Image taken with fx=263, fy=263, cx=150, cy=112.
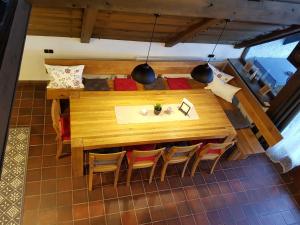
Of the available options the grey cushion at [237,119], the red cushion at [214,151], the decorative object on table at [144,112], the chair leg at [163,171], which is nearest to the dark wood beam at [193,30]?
the decorative object on table at [144,112]

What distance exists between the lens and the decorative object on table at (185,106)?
366 cm

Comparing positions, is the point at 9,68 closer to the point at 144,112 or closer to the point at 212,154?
the point at 144,112

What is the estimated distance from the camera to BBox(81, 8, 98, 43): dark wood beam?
2989mm

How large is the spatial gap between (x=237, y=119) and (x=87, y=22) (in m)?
2.76

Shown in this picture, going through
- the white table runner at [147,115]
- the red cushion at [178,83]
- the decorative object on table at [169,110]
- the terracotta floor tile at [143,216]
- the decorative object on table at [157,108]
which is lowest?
the terracotta floor tile at [143,216]

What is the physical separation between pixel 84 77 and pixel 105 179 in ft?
5.80

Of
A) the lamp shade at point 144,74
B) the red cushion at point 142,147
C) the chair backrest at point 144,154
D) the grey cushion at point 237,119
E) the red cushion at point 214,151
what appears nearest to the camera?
the lamp shade at point 144,74

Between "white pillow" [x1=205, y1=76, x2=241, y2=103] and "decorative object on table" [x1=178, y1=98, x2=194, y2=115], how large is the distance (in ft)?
3.59

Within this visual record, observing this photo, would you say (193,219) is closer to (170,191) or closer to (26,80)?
(170,191)

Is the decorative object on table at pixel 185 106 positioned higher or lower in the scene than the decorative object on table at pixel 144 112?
higher

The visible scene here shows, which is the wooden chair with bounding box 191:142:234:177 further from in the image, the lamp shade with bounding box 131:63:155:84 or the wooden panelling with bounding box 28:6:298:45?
the wooden panelling with bounding box 28:6:298:45

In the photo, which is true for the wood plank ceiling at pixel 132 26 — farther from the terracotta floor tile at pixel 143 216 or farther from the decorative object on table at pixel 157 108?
the terracotta floor tile at pixel 143 216

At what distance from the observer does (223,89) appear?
457 centimetres

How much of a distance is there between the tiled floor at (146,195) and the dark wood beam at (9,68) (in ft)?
8.28
